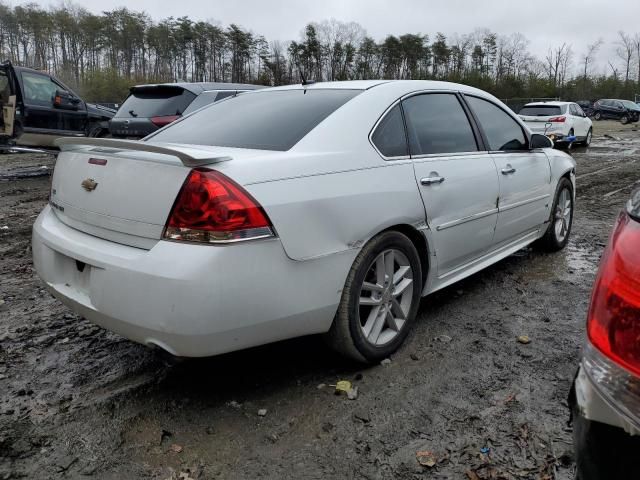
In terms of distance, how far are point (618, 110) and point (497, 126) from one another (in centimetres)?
3828

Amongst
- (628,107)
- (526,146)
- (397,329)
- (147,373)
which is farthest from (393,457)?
(628,107)

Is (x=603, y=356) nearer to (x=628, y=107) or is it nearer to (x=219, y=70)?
(x=628, y=107)

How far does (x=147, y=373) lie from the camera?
2.88m

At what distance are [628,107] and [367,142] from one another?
40082mm

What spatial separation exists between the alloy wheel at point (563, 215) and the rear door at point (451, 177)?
1.60 meters

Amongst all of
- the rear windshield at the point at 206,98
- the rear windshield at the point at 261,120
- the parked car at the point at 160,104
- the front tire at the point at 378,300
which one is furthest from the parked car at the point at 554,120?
the front tire at the point at 378,300

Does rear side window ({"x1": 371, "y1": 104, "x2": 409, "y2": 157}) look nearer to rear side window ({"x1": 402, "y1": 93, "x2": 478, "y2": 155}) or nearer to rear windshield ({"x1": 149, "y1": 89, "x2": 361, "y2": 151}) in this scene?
rear side window ({"x1": 402, "y1": 93, "x2": 478, "y2": 155})

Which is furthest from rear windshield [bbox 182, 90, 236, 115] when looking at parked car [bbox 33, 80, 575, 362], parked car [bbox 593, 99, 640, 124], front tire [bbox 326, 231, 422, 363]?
parked car [bbox 593, 99, 640, 124]

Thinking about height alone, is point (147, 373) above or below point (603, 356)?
below

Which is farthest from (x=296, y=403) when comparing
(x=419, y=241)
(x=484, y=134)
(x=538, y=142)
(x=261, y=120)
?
(x=538, y=142)

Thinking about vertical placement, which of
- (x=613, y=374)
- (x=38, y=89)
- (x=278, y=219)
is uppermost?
(x=38, y=89)

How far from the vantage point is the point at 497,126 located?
13.4 feet

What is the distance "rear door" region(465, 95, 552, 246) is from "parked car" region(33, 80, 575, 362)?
0.47 ft

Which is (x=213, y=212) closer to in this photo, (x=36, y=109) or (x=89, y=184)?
(x=89, y=184)
